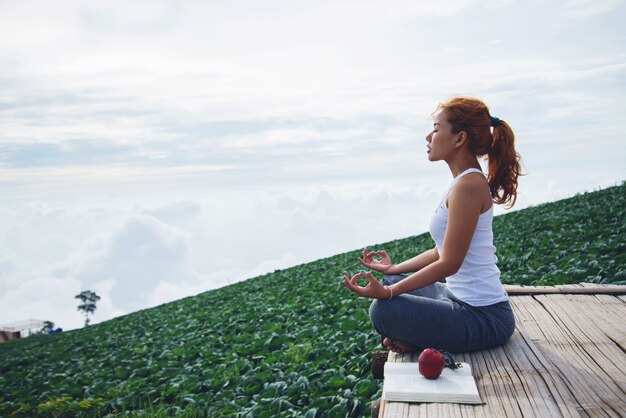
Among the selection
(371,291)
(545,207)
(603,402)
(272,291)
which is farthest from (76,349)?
(545,207)

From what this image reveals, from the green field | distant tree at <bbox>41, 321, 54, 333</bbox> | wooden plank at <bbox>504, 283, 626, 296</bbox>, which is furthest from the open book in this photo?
distant tree at <bbox>41, 321, 54, 333</bbox>

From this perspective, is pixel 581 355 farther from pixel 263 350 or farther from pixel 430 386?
pixel 263 350

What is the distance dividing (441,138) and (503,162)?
49cm

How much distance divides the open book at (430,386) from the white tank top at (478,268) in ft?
2.19

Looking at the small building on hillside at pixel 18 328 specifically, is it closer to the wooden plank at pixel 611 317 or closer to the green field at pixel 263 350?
the green field at pixel 263 350

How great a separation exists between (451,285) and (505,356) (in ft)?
2.01

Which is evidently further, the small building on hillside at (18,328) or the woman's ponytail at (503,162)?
the small building on hillside at (18,328)

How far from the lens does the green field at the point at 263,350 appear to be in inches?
241

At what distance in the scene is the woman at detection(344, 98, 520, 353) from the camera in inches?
141

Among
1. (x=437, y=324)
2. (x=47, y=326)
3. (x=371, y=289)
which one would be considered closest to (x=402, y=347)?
(x=437, y=324)

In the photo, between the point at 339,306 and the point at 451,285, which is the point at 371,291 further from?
the point at 339,306

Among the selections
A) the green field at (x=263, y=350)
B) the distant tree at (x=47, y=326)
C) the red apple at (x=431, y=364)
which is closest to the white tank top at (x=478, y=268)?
the red apple at (x=431, y=364)

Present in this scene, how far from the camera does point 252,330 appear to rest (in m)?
10.0

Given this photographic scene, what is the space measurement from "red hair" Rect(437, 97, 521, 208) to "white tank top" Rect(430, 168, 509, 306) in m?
0.20
